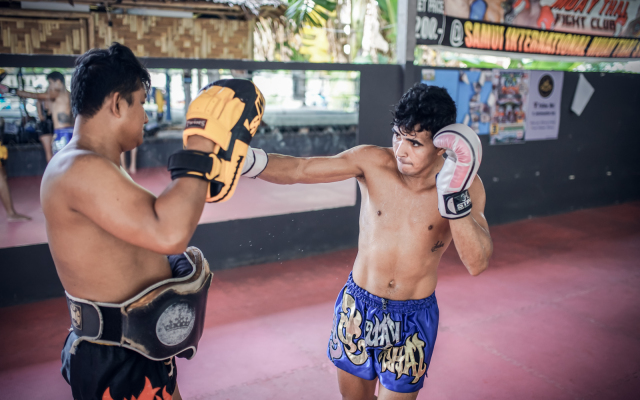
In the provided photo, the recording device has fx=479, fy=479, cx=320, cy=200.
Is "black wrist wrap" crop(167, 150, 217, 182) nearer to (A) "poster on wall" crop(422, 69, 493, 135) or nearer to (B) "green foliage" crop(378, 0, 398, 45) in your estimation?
(A) "poster on wall" crop(422, 69, 493, 135)

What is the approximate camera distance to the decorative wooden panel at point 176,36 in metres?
8.45

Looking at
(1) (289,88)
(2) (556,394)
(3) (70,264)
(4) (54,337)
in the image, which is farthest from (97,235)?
(1) (289,88)

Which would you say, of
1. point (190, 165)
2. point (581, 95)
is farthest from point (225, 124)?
point (581, 95)

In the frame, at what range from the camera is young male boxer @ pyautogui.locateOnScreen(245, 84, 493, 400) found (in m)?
1.89

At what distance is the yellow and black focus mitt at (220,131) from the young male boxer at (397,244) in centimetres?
51

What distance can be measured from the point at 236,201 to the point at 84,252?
5.24 m

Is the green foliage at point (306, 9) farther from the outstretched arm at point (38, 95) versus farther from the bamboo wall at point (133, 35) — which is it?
the outstretched arm at point (38, 95)

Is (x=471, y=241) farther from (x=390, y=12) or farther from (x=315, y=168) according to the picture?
(x=390, y=12)

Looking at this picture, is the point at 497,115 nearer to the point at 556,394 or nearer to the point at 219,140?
the point at 556,394

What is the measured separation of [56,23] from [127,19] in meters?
1.13

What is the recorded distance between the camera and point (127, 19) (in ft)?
27.9

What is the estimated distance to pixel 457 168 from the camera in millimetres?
1673

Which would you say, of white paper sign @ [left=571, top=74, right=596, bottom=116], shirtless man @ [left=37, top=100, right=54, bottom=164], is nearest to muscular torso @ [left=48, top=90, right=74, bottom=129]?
shirtless man @ [left=37, top=100, right=54, bottom=164]

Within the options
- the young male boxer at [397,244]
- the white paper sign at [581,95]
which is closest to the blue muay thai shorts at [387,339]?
the young male boxer at [397,244]
